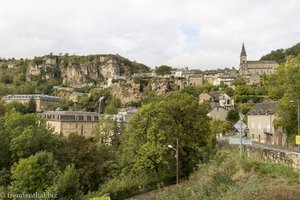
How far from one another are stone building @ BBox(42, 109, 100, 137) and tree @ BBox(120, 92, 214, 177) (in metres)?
37.4

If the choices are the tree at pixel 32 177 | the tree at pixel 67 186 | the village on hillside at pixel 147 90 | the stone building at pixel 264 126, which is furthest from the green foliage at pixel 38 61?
the tree at pixel 67 186

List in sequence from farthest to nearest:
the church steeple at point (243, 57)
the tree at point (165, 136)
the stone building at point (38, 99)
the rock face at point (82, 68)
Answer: the rock face at point (82, 68), the church steeple at point (243, 57), the stone building at point (38, 99), the tree at point (165, 136)

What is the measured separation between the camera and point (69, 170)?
22766 mm

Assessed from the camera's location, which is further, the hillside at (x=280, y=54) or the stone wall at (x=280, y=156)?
the hillside at (x=280, y=54)

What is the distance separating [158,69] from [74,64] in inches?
1632

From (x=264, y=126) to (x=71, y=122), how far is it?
121 ft

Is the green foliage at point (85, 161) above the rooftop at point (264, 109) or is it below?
below

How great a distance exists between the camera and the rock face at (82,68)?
15100cm

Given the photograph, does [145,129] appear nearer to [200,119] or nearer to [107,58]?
[200,119]

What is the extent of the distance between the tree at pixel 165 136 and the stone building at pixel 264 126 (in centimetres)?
1223

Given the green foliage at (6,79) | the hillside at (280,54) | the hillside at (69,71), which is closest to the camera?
the hillside at (280,54)

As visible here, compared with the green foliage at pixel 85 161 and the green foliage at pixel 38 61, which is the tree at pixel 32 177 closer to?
the green foliage at pixel 85 161

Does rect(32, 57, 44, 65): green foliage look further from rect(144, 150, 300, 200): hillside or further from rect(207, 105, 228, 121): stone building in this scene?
rect(144, 150, 300, 200): hillside

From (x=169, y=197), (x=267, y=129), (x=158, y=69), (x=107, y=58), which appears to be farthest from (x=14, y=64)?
(x=169, y=197)
